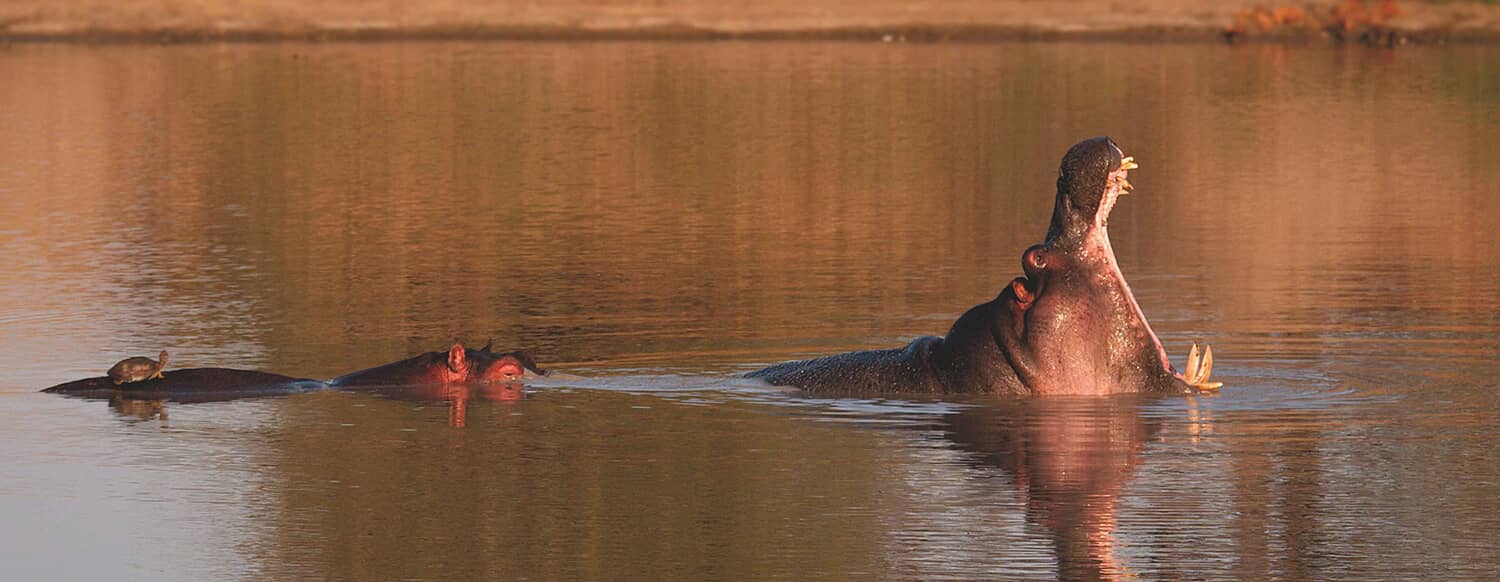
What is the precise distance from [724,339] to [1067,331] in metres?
3.31

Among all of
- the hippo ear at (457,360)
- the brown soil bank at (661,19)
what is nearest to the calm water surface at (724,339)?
the hippo ear at (457,360)

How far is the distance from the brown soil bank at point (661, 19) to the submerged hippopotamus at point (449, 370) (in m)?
49.4

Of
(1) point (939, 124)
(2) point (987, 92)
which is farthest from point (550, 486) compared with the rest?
(2) point (987, 92)

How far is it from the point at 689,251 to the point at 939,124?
17.1 m

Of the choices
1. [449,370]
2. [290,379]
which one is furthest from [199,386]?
[449,370]

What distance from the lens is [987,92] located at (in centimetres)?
4628

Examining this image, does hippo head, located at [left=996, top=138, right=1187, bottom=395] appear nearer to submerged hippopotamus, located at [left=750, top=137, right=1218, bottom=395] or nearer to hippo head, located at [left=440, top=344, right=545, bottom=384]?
submerged hippopotamus, located at [left=750, top=137, right=1218, bottom=395]

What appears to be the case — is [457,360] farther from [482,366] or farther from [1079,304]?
[1079,304]

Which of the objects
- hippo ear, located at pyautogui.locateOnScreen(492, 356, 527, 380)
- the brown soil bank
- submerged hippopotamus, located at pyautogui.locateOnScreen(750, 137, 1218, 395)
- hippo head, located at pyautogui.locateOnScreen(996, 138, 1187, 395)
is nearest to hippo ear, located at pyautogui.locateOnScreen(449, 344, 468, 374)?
hippo ear, located at pyautogui.locateOnScreen(492, 356, 527, 380)

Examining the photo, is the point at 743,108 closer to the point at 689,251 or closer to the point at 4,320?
the point at 689,251

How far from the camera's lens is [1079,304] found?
14.1 m

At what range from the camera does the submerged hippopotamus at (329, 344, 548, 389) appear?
15.2 m

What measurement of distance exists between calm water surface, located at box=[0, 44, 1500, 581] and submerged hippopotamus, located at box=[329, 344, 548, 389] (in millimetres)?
335

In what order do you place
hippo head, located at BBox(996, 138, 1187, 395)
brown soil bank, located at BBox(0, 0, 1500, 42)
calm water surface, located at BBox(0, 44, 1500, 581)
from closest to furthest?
calm water surface, located at BBox(0, 44, 1500, 581)
hippo head, located at BBox(996, 138, 1187, 395)
brown soil bank, located at BBox(0, 0, 1500, 42)
